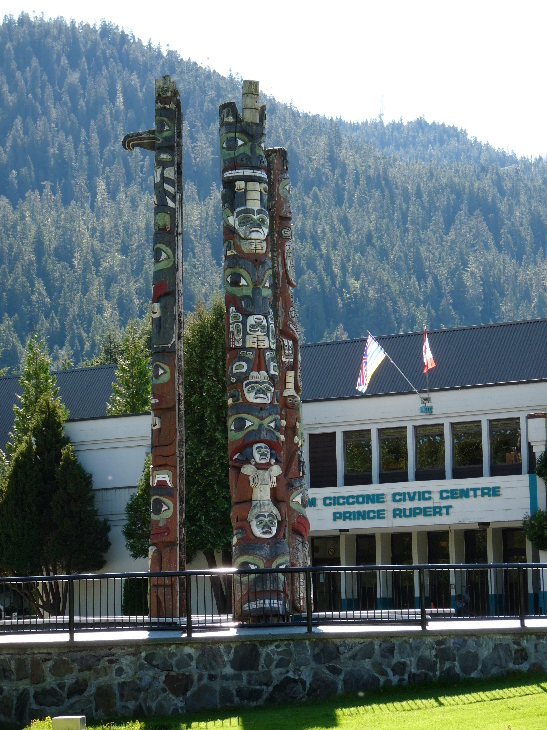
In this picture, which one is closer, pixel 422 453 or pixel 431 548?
pixel 422 453

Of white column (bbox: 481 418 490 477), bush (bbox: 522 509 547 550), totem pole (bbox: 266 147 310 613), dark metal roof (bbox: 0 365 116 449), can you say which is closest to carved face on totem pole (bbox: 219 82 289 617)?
totem pole (bbox: 266 147 310 613)

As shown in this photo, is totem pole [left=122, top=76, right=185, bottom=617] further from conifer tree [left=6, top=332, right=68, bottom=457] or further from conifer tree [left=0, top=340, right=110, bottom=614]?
conifer tree [left=6, top=332, right=68, bottom=457]

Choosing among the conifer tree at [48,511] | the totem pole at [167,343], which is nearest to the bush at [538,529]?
the conifer tree at [48,511]

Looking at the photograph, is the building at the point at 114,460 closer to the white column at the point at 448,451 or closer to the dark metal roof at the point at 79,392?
the white column at the point at 448,451

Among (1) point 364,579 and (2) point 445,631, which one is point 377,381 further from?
(2) point 445,631

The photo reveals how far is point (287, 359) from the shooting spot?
97.7ft

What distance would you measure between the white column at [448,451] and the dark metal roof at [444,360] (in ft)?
15.3

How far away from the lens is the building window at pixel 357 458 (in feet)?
168

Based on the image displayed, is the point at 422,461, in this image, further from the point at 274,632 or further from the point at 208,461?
the point at 274,632

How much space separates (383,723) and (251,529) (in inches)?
290

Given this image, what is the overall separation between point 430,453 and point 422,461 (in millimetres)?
482

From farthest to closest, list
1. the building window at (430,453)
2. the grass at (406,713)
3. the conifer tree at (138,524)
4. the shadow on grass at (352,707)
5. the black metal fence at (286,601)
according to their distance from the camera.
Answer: the conifer tree at (138,524) → the building window at (430,453) → the black metal fence at (286,601) → the shadow on grass at (352,707) → the grass at (406,713)

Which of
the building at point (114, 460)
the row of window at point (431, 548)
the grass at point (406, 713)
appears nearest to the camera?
the grass at point (406, 713)

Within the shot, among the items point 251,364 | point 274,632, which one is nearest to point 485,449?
point 251,364
